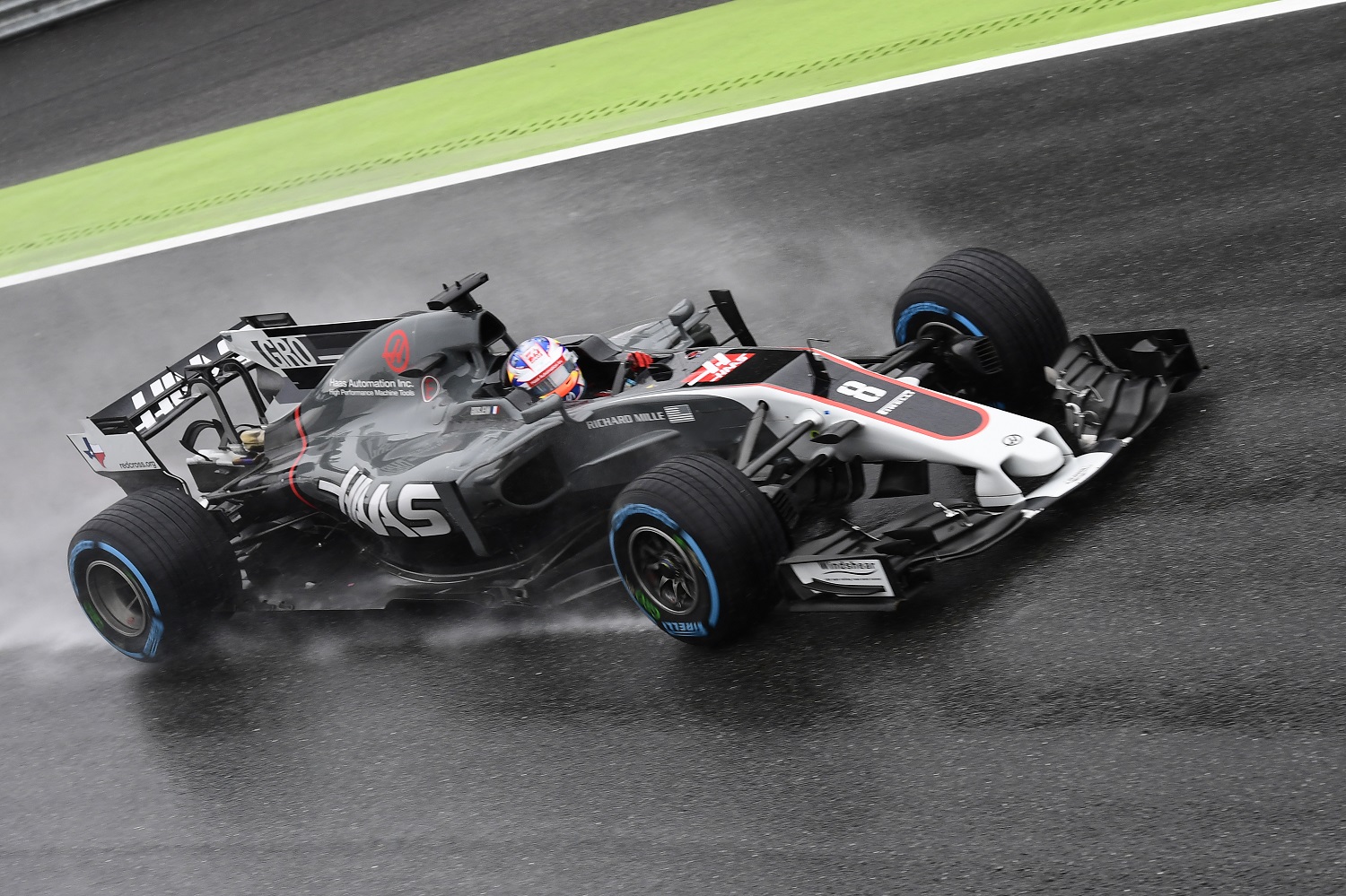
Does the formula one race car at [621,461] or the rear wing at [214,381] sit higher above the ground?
the rear wing at [214,381]

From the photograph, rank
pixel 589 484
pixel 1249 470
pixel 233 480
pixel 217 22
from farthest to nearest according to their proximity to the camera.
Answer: pixel 217 22 → pixel 233 480 → pixel 589 484 → pixel 1249 470

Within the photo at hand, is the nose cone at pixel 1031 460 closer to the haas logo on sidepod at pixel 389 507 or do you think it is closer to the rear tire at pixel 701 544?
the rear tire at pixel 701 544

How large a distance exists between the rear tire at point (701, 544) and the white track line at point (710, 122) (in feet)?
22.2

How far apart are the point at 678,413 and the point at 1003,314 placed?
1548mm

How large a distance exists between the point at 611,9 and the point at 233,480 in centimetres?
875

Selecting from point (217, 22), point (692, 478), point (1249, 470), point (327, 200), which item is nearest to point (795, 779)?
point (692, 478)

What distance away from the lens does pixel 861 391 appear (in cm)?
599

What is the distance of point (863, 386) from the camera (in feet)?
19.7

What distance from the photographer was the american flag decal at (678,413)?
6148mm

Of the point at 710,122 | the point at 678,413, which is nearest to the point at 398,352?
the point at 678,413

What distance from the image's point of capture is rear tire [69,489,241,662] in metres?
6.79

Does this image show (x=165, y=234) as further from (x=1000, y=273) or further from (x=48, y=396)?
(x=1000, y=273)

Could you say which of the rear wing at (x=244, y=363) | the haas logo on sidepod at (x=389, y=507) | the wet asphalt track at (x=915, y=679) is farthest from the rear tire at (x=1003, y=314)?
the rear wing at (x=244, y=363)

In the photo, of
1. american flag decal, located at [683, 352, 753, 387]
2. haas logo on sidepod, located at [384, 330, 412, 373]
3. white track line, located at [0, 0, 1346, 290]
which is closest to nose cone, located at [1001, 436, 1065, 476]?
american flag decal, located at [683, 352, 753, 387]
